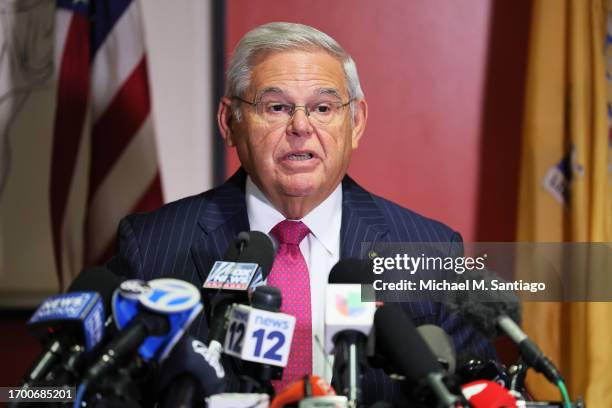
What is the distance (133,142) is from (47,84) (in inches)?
15.9

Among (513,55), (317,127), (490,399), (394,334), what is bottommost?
(490,399)

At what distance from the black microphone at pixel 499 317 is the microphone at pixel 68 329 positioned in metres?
0.65

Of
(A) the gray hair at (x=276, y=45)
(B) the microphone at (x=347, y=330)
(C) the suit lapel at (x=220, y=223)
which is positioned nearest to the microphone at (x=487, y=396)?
(B) the microphone at (x=347, y=330)

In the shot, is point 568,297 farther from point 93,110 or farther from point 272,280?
point 93,110

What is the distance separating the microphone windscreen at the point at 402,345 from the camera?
1.27 metres

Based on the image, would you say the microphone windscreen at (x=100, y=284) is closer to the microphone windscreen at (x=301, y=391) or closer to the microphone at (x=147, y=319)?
the microphone at (x=147, y=319)

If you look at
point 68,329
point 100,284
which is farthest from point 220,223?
point 68,329

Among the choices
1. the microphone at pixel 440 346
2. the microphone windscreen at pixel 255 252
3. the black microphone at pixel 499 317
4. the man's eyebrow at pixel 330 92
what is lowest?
the microphone at pixel 440 346

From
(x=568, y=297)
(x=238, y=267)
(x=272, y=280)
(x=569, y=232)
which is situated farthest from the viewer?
(x=569, y=232)

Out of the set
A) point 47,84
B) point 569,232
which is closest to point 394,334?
point 569,232

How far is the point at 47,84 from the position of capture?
3.23 m

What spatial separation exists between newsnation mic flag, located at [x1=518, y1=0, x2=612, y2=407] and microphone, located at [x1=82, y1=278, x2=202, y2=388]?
202 cm

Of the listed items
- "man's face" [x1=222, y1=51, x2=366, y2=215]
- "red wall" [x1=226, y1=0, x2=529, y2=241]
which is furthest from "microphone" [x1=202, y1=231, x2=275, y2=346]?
"red wall" [x1=226, y1=0, x2=529, y2=241]

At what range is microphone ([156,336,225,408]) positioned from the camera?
1353mm
